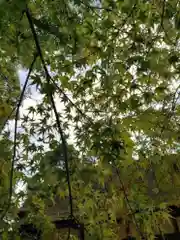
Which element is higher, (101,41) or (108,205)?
(101,41)

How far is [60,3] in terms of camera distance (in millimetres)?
1835

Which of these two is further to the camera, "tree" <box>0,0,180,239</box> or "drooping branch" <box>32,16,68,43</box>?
"tree" <box>0,0,180,239</box>

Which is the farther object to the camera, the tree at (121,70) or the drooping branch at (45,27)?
the tree at (121,70)

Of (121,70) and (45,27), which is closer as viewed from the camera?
(45,27)

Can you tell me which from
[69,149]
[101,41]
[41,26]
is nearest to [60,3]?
[101,41]

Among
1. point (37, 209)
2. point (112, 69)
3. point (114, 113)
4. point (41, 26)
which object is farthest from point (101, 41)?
point (37, 209)

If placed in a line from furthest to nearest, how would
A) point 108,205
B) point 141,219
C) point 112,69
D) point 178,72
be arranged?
1. point 108,205
2. point 141,219
3. point 112,69
4. point 178,72

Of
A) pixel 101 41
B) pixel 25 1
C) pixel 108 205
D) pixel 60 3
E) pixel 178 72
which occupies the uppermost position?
pixel 60 3

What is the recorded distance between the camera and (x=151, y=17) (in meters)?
2.00

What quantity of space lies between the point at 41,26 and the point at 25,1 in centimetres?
15

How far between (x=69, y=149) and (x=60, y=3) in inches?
40.7

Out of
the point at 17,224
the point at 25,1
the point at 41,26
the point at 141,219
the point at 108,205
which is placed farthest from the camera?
the point at 108,205

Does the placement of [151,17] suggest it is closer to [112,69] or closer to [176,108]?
[112,69]

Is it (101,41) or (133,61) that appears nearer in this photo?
(133,61)
